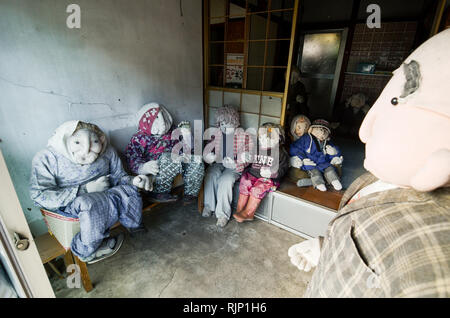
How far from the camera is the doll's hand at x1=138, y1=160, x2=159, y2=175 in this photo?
221cm

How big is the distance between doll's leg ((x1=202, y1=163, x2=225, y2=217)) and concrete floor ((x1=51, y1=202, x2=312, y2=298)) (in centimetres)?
17

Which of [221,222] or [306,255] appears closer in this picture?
[306,255]

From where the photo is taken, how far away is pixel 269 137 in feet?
7.82

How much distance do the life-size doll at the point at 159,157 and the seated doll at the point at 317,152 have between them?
46.5 inches

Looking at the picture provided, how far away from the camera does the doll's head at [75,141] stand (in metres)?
1.69

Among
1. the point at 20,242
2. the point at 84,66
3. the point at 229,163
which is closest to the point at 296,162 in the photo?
the point at 229,163

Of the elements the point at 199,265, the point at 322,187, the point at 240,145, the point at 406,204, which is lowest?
the point at 199,265

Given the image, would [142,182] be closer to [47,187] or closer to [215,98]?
[47,187]

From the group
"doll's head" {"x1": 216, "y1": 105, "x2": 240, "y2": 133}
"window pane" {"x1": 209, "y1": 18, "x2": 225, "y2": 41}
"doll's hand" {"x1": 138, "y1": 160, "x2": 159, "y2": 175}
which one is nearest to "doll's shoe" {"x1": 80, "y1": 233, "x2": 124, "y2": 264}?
"doll's hand" {"x1": 138, "y1": 160, "x2": 159, "y2": 175}

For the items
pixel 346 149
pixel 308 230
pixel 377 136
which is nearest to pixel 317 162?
pixel 308 230

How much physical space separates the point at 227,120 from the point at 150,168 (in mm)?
1056

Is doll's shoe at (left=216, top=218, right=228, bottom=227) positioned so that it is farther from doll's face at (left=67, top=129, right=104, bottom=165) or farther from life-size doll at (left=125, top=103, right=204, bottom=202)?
doll's face at (left=67, top=129, right=104, bottom=165)

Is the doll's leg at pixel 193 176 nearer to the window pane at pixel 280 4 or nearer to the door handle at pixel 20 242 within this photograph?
the door handle at pixel 20 242

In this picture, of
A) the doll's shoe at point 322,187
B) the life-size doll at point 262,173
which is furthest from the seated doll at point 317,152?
the life-size doll at point 262,173
